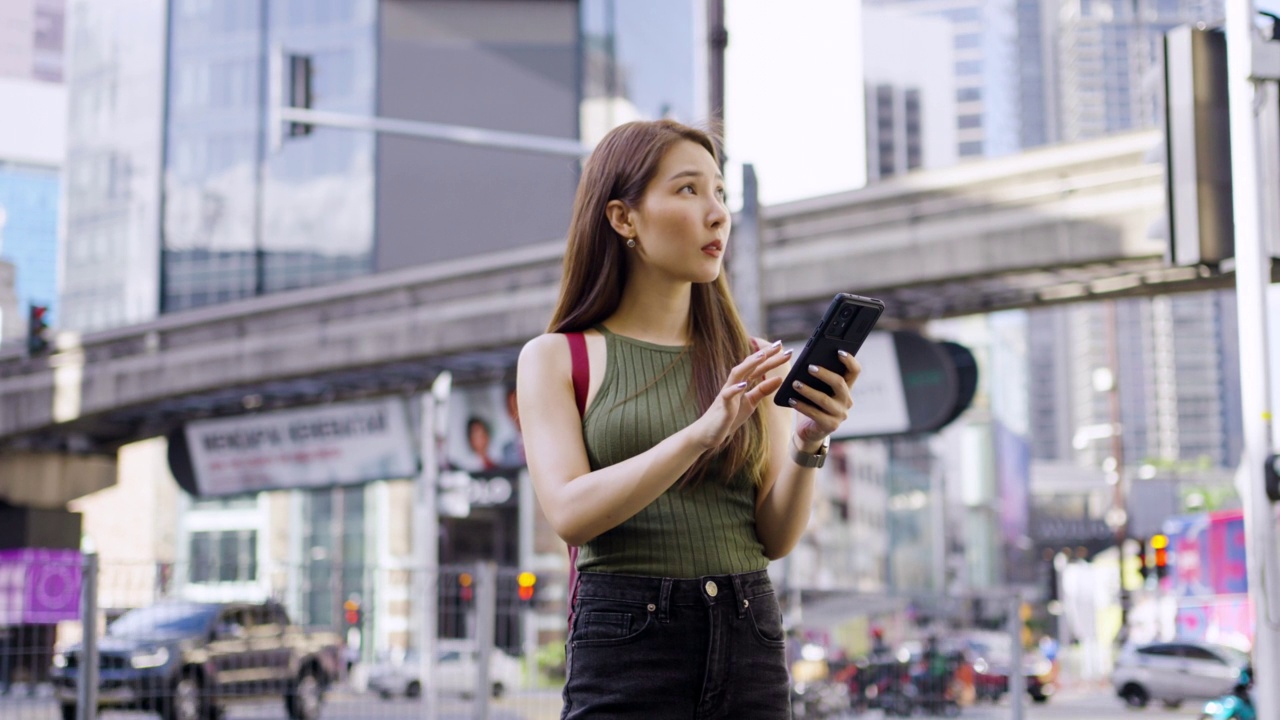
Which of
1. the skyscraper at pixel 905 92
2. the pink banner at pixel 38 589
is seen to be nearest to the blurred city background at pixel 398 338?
the pink banner at pixel 38 589

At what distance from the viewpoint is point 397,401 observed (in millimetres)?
27109

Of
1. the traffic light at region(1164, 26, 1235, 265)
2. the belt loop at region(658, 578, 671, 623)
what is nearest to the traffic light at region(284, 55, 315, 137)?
the traffic light at region(1164, 26, 1235, 265)

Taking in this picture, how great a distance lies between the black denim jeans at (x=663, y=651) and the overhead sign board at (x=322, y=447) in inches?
949

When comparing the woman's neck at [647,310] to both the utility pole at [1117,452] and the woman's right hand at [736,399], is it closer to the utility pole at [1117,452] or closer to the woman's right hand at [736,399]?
the woman's right hand at [736,399]

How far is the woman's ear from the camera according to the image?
276cm

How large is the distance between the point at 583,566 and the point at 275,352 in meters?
26.1

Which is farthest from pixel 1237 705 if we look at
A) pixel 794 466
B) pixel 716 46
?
pixel 794 466

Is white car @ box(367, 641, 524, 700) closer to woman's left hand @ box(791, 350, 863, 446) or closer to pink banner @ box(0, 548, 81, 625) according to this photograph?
pink banner @ box(0, 548, 81, 625)

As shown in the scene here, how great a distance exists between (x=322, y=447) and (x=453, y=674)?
606 inches

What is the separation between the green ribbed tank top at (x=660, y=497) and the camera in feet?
8.38

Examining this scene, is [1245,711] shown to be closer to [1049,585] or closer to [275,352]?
[275,352]

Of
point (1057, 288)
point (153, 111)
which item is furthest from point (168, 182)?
point (1057, 288)

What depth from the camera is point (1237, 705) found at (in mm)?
12172

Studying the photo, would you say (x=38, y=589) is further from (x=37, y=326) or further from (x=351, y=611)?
(x=37, y=326)
